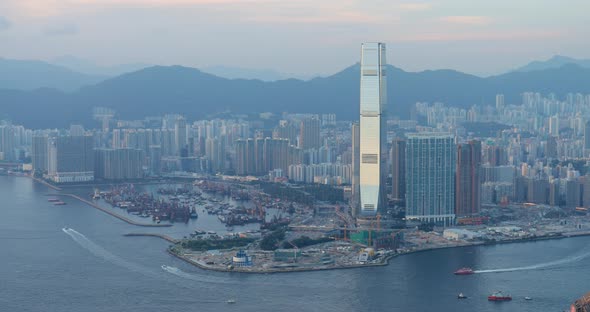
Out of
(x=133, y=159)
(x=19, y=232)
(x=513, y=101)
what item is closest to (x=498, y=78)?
(x=513, y=101)

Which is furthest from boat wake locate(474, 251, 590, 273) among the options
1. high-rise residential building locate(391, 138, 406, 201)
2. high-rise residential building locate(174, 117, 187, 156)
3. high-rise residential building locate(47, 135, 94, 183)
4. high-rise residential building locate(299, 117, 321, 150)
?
high-rise residential building locate(174, 117, 187, 156)

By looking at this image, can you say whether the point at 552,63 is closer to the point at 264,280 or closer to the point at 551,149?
the point at 551,149

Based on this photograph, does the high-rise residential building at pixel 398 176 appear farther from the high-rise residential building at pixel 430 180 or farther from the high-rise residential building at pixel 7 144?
the high-rise residential building at pixel 7 144

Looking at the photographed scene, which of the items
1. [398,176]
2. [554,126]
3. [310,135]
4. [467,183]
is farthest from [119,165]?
[554,126]

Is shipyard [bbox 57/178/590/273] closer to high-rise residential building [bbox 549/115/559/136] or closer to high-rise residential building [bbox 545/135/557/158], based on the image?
high-rise residential building [bbox 545/135/557/158]

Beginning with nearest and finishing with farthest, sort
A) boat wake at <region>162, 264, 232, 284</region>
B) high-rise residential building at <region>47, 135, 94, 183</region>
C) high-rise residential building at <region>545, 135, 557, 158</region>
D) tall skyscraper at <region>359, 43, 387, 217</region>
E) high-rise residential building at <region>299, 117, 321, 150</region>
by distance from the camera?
boat wake at <region>162, 264, 232, 284</region> < tall skyscraper at <region>359, 43, 387, 217</region> < high-rise residential building at <region>47, 135, 94, 183</region> < high-rise residential building at <region>545, 135, 557, 158</region> < high-rise residential building at <region>299, 117, 321, 150</region>

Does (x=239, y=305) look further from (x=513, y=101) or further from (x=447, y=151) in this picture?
(x=513, y=101)

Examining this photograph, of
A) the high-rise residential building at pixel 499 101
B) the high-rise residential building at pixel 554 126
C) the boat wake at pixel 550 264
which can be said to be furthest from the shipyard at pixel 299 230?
the high-rise residential building at pixel 499 101
